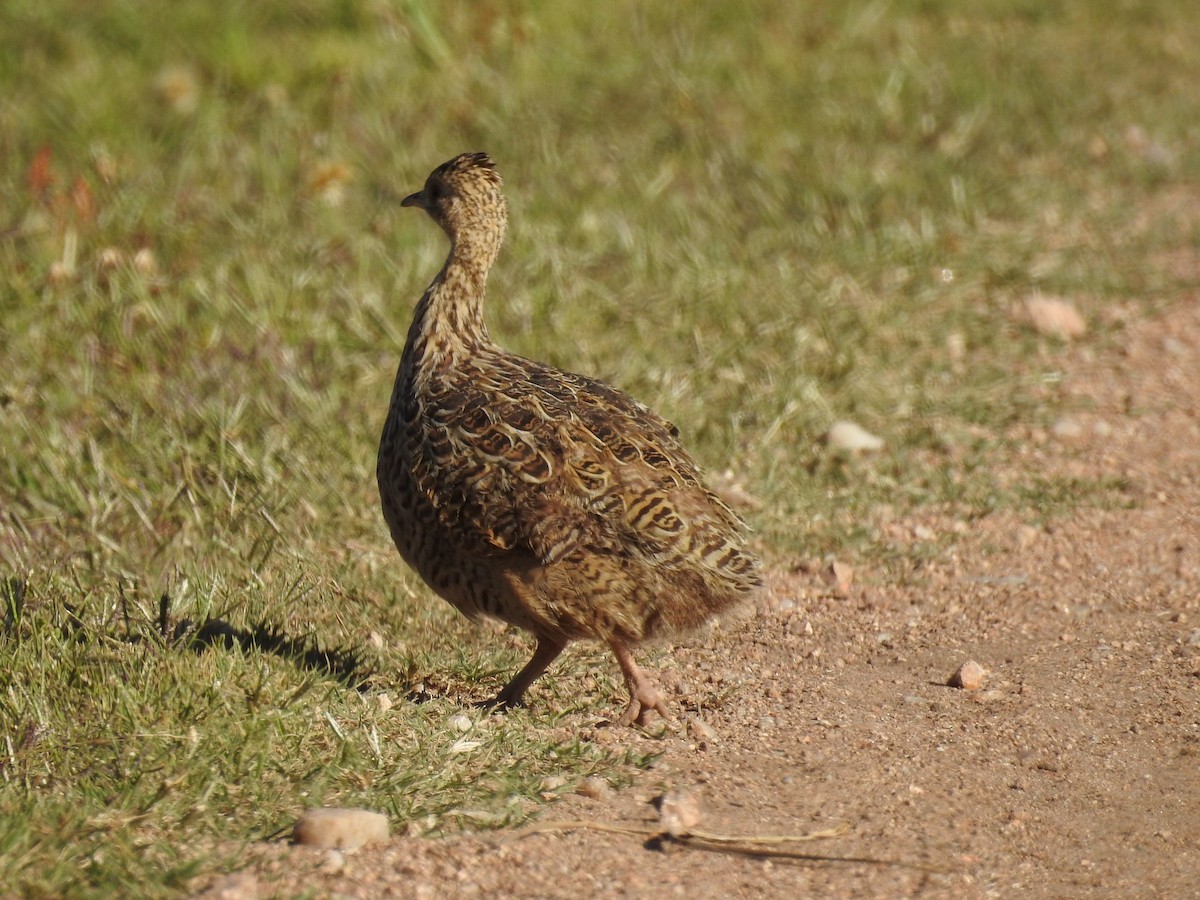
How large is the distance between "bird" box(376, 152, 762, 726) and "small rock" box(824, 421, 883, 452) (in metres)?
1.78

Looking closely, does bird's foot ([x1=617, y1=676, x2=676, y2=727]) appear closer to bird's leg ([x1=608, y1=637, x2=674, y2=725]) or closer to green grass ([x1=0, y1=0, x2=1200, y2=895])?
bird's leg ([x1=608, y1=637, x2=674, y2=725])

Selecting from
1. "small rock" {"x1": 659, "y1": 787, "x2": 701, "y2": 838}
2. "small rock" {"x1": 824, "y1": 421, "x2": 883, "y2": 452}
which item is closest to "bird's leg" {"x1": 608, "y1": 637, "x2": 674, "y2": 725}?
"small rock" {"x1": 659, "y1": 787, "x2": 701, "y2": 838}

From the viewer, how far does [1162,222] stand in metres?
8.69

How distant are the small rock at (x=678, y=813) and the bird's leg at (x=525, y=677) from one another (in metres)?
0.74

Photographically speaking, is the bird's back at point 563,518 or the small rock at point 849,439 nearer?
the bird's back at point 563,518

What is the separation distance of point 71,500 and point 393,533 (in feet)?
5.09

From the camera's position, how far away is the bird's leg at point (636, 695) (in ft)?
15.0

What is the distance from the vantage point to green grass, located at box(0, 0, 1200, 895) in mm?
4230

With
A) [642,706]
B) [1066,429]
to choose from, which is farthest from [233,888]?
[1066,429]

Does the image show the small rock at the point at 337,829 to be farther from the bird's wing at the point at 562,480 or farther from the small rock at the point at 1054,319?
the small rock at the point at 1054,319

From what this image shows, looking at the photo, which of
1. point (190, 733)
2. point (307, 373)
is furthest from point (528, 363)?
point (307, 373)

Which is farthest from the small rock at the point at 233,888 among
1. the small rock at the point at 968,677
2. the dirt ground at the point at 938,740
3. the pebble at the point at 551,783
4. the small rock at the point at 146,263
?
the small rock at the point at 146,263

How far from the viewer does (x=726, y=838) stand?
3.87 metres

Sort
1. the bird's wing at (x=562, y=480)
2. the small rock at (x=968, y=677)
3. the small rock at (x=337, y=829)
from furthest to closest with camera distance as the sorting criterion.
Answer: the small rock at (x=968, y=677) → the bird's wing at (x=562, y=480) → the small rock at (x=337, y=829)
